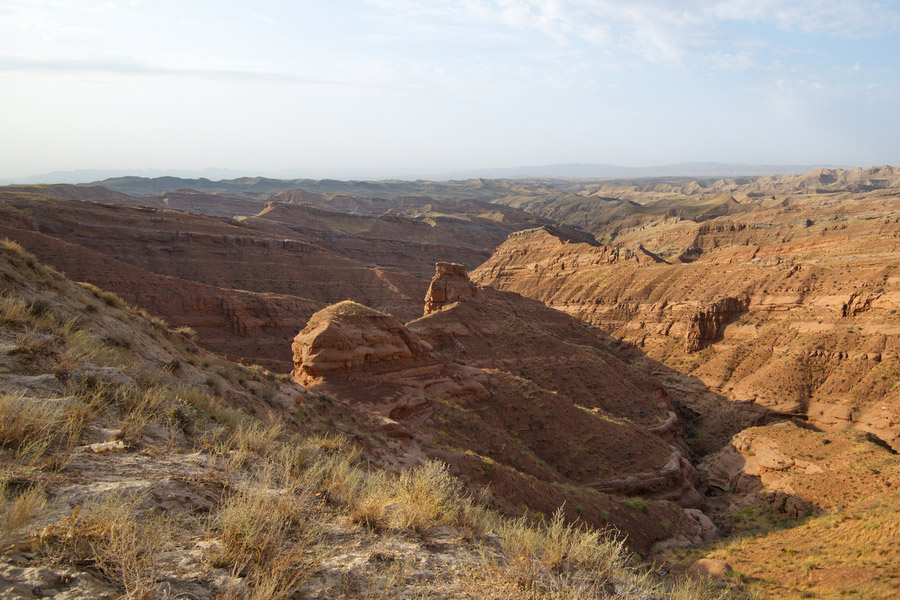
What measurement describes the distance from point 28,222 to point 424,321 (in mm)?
40292

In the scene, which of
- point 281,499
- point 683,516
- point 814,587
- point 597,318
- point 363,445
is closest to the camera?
point 281,499

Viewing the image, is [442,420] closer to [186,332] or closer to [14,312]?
[186,332]

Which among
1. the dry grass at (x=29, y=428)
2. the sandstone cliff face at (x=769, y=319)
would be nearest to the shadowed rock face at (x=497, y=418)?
the sandstone cliff face at (x=769, y=319)

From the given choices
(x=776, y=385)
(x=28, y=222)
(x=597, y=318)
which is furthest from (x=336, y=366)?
(x=28, y=222)

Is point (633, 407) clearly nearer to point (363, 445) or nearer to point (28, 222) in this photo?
point (363, 445)

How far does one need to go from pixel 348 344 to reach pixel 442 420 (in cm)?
522

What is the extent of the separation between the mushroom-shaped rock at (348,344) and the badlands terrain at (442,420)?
109mm

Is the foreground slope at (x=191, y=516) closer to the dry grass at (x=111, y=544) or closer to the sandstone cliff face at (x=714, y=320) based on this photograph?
the dry grass at (x=111, y=544)

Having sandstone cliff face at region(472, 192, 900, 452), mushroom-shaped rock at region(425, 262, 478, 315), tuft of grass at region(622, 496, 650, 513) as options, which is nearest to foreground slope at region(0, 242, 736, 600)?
tuft of grass at region(622, 496, 650, 513)

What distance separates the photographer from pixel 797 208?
9638 centimetres

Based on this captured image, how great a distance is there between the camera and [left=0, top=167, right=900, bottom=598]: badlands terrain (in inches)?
191

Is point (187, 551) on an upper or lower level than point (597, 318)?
upper

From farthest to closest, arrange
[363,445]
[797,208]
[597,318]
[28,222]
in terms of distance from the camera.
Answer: [797,208] < [597,318] < [28,222] < [363,445]

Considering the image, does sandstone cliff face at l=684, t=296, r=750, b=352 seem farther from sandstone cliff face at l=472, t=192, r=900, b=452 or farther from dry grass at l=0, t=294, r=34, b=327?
dry grass at l=0, t=294, r=34, b=327
